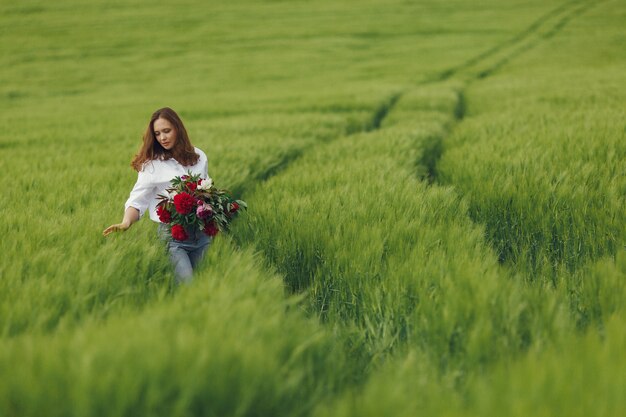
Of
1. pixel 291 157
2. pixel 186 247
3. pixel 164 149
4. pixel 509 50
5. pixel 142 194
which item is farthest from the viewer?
pixel 509 50

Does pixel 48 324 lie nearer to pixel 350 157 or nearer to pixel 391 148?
pixel 350 157

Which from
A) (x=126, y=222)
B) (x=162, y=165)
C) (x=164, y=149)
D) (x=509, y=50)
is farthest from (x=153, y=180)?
(x=509, y=50)

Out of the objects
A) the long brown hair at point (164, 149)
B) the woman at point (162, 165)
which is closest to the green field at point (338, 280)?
the woman at point (162, 165)

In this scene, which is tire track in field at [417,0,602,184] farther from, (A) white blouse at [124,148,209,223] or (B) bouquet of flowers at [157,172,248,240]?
(B) bouquet of flowers at [157,172,248,240]

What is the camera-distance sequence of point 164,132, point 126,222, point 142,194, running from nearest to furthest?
point 126,222 → point 142,194 → point 164,132

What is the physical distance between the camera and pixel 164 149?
2812 mm

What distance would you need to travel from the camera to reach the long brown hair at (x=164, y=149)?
2711 mm

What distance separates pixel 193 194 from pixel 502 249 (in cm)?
180

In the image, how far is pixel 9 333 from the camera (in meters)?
1.33

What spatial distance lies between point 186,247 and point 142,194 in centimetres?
42

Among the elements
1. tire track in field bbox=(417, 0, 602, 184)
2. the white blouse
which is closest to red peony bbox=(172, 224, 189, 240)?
the white blouse

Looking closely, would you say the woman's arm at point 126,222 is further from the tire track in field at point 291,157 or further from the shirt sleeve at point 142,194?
the tire track in field at point 291,157

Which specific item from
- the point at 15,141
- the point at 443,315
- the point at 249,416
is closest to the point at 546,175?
the point at 443,315

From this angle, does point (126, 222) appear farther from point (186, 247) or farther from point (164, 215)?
point (186, 247)
